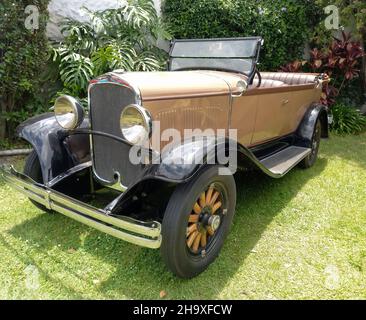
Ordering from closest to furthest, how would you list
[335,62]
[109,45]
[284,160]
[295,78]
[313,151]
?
[284,160]
[313,151]
[295,78]
[109,45]
[335,62]

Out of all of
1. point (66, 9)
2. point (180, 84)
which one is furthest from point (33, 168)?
point (66, 9)

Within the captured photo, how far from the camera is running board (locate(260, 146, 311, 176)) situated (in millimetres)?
3079

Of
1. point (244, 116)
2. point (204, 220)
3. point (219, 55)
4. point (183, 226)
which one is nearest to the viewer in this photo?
point (183, 226)

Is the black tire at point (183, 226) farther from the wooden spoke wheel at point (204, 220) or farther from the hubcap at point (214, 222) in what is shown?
the hubcap at point (214, 222)

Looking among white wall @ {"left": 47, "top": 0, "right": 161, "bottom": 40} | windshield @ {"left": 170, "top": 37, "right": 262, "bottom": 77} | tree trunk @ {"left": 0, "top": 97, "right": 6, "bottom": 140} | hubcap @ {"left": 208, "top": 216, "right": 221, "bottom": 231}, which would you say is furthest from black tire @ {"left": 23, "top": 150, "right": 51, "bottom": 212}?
white wall @ {"left": 47, "top": 0, "right": 161, "bottom": 40}

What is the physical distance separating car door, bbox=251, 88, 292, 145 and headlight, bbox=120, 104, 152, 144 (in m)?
1.42

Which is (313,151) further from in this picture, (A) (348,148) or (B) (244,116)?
(B) (244,116)

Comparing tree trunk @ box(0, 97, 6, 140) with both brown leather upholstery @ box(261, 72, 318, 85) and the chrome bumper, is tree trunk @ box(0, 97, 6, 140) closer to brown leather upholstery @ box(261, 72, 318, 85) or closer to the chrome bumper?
the chrome bumper

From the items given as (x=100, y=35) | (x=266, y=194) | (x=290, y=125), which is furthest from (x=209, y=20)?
(x=266, y=194)

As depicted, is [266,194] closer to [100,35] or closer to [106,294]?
[106,294]

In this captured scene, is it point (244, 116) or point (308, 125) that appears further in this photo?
point (308, 125)

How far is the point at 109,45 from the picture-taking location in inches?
201

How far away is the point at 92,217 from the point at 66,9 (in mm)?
4670
